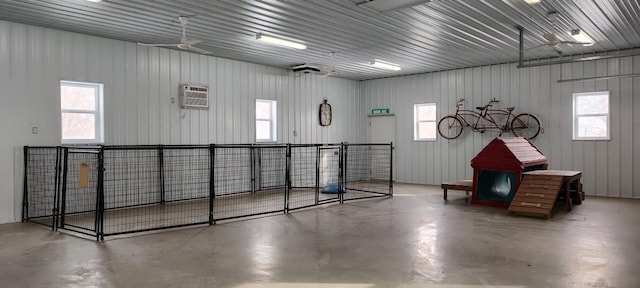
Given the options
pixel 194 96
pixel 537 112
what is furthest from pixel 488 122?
pixel 194 96

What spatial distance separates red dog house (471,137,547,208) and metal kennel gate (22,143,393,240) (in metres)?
2.05

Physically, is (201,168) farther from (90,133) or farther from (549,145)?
(549,145)

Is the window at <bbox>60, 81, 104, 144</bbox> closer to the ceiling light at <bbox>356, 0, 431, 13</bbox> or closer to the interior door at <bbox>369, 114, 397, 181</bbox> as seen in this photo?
the ceiling light at <bbox>356, 0, 431, 13</bbox>

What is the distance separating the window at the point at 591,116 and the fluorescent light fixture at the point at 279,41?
600 centimetres

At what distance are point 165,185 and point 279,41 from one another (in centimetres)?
345

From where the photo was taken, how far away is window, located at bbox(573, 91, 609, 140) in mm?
8977

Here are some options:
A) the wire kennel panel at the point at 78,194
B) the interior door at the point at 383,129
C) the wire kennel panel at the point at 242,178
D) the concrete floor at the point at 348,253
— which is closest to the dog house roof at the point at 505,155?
the concrete floor at the point at 348,253

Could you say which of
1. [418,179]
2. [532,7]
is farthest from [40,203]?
[418,179]

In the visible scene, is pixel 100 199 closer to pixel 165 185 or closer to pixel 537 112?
pixel 165 185

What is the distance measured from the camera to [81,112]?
7211 mm

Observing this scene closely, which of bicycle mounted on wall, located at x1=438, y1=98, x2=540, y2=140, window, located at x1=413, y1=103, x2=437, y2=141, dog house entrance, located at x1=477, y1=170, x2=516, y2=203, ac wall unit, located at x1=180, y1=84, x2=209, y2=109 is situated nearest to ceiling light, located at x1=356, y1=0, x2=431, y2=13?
dog house entrance, located at x1=477, y1=170, x2=516, y2=203

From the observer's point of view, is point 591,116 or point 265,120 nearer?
point 591,116

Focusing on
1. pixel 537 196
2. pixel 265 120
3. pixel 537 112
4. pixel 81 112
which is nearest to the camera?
pixel 537 196

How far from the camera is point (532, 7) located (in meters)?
6.01
